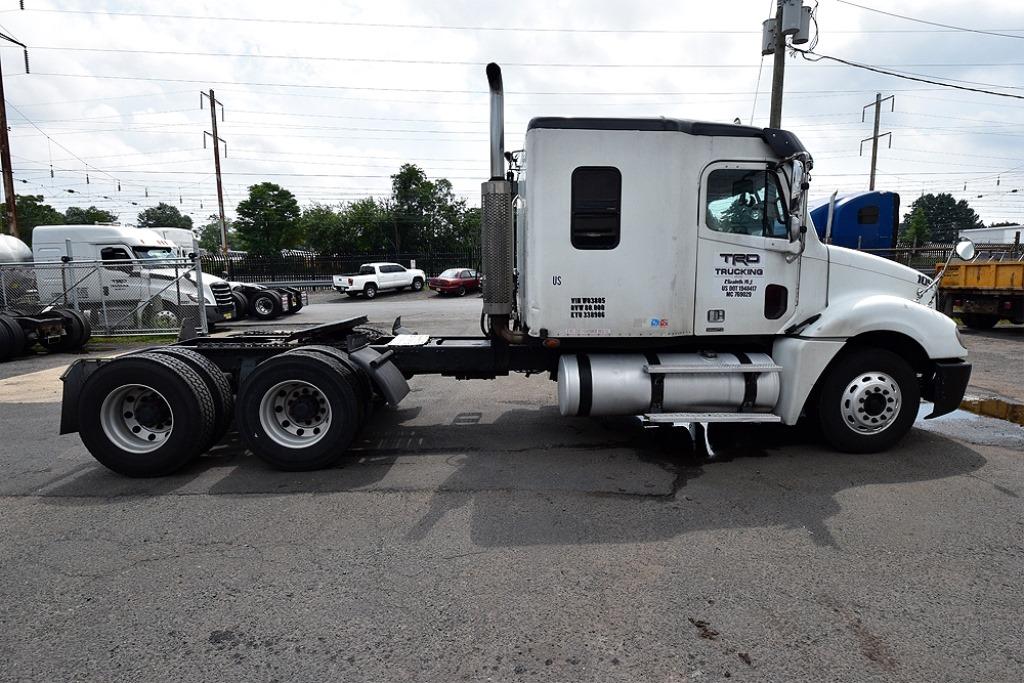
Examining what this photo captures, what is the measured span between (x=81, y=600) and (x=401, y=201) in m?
54.4

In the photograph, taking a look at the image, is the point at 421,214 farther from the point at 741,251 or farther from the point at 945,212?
the point at 945,212

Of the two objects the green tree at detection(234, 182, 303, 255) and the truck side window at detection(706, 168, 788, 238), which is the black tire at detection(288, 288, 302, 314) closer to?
the truck side window at detection(706, 168, 788, 238)

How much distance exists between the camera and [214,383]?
5.32 meters

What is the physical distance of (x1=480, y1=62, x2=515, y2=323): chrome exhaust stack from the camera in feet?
18.0

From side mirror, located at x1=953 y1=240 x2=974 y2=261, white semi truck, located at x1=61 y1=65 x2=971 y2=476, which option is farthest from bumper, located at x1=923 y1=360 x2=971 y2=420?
side mirror, located at x1=953 y1=240 x2=974 y2=261

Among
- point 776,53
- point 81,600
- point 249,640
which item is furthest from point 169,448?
point 776,53

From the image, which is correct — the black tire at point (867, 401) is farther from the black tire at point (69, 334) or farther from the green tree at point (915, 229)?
the green tree at point (915, 229)

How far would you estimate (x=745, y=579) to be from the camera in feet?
11.0

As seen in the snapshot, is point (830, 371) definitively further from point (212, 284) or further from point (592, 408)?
point (212, 284)

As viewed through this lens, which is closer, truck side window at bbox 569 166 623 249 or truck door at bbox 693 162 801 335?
truck side window at bbox 569 166 623 249

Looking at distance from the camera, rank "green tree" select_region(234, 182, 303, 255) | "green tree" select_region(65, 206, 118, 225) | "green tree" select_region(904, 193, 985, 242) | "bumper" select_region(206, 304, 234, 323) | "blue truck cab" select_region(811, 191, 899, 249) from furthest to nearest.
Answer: "green tree" select_region(904, 193, 985, 242)
"green tree" select_region(65, 206, 118, 225)
"green tree" select_region(234, 182, 303, 255)
"bumper" select_region(206, 304, 234, 323)
"blue truck cab" select_region(811, 191, 899, 249)

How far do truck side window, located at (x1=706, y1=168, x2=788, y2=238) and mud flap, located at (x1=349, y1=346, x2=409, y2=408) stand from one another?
3.19 metres

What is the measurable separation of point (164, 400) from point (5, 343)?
9.81m

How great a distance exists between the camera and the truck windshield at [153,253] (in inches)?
656
